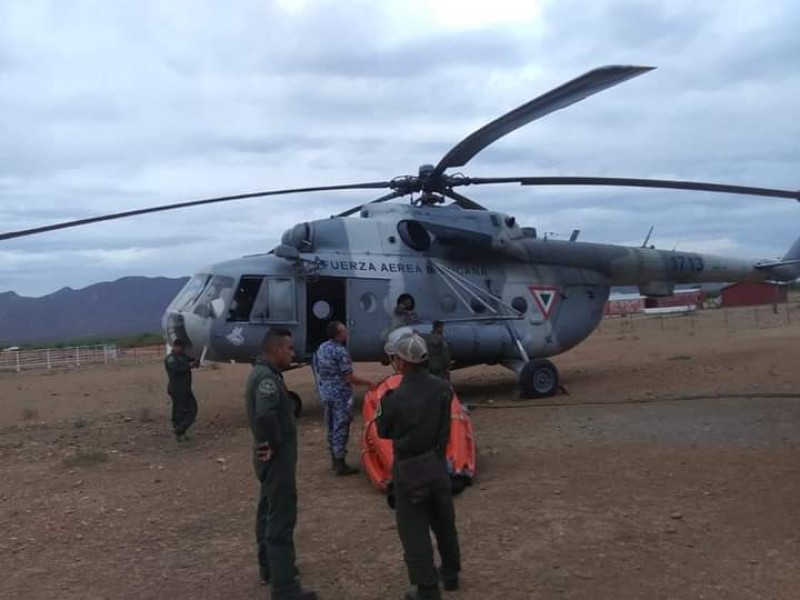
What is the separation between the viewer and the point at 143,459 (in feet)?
32.5

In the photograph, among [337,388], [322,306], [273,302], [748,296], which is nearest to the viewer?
[337,388]

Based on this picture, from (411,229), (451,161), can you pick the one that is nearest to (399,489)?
(451,161)

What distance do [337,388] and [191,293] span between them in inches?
196

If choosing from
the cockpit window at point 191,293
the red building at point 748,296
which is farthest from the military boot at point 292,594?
the red building at point 748,296

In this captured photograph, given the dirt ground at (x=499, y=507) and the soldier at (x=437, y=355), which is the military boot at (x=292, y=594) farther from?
the soldier at (x=437, y=355)

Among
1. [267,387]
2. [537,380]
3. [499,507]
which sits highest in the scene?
[267,387]

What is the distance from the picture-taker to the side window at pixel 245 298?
1200 cm

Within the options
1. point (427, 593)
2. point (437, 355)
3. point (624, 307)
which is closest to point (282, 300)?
point (437, 355)

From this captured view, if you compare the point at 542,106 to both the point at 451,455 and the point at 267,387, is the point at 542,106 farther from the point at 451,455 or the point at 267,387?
the point at 267,387

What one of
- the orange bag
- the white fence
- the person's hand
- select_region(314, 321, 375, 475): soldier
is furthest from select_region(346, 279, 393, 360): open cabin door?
the white fence

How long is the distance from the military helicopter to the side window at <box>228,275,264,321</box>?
2 cm

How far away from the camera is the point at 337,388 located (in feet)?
27.1

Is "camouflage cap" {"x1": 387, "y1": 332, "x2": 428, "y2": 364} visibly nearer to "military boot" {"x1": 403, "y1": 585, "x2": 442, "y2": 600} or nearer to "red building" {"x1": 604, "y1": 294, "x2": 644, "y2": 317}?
"military boot" {"x1": 403, "y1": 585, "x2": 442, "y2": 600}

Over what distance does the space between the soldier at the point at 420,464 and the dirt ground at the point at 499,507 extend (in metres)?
0.35
